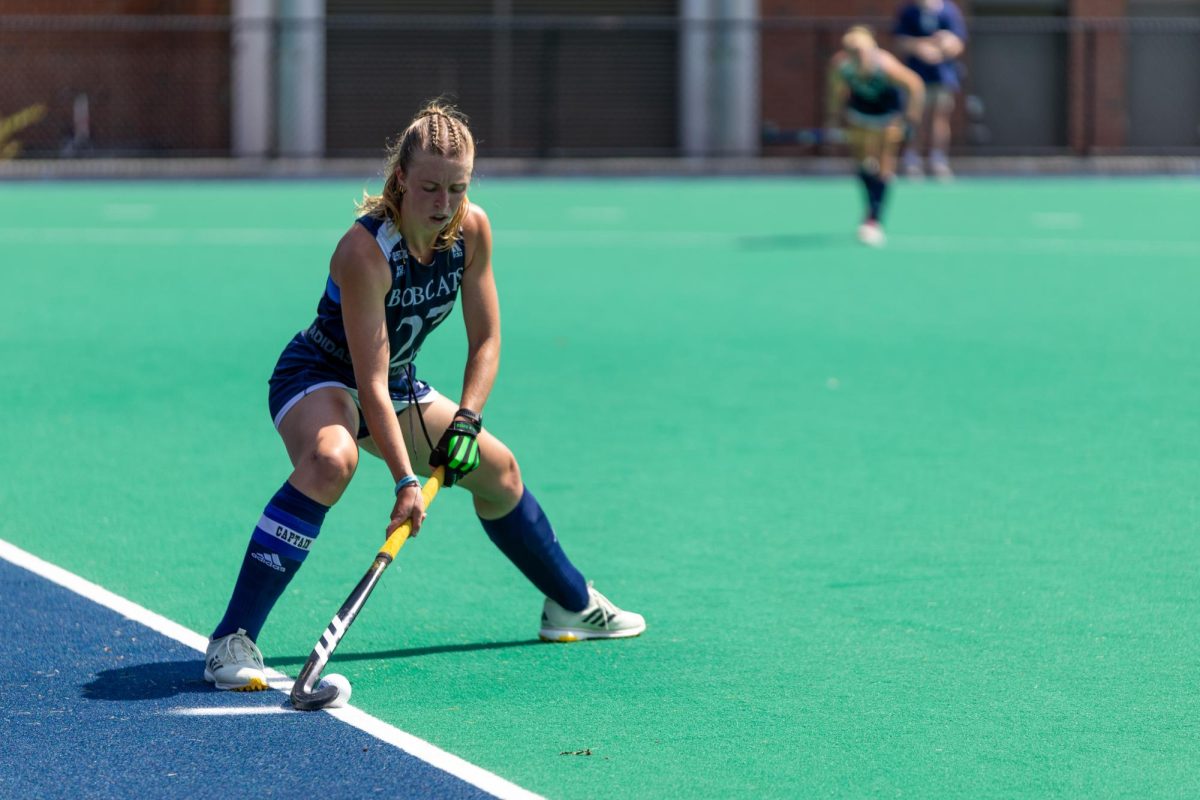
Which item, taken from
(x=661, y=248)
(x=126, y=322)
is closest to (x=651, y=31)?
(x=661, y=248)

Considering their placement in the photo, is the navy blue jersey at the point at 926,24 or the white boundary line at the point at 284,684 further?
the navy blue jersey at the point at 926,24

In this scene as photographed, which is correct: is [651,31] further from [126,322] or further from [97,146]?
[126,322]

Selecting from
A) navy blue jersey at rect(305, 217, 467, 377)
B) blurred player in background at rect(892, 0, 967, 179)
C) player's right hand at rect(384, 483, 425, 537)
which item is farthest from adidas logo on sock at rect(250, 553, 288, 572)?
blurred player in background at rect(892, 0, 967, 179)

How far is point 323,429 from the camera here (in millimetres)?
5359

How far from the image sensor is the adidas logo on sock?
5332 mm

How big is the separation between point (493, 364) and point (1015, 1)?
83.0 ft

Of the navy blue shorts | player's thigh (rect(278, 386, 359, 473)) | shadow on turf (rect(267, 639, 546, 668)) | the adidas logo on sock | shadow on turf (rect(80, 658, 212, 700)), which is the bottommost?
shadow on turf (rect(267, 639, 546, 668))

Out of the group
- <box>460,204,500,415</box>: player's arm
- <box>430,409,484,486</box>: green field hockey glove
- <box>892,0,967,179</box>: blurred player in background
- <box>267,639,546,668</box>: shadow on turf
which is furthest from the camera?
<box>892,0,967,179</box>: blurred player in background

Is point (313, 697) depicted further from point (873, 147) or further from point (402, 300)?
point (873, 147)

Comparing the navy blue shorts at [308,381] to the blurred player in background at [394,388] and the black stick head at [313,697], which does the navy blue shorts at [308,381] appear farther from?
the black stick head at [313,697]

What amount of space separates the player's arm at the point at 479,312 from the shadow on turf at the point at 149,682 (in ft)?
3.52

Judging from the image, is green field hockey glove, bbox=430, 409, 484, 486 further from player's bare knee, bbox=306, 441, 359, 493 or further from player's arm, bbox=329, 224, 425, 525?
player's bare knee, bbox=306, 441, 359, 493

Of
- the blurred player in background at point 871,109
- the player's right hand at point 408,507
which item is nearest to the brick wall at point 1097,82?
the blurred player in background at point 871,109

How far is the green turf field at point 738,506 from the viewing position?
16.6 ft
